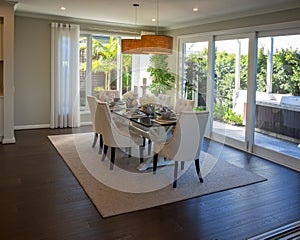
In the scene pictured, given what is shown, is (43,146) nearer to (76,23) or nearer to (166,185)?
(166,185)

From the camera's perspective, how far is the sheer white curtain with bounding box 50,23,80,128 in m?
7.09

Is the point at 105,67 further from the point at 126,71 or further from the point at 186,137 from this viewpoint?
the point at 186,137

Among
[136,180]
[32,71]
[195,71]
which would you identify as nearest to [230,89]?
[195,71]

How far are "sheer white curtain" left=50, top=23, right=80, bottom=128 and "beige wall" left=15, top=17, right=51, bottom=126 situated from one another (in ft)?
0.54

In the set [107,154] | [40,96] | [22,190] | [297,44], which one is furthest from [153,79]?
[22,190]

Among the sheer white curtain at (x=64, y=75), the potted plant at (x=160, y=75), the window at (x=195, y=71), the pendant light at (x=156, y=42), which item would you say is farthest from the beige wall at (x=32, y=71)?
the pendant light at (x=156, y=42)

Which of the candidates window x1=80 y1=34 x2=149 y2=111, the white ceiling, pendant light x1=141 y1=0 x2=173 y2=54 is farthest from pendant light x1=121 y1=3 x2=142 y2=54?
window x1=80 y1=34 x2=149 y2=111

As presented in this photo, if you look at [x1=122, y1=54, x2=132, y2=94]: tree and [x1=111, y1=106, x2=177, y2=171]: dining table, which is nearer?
[x1=111, y1=106, x2=177, y2=171]: dining table

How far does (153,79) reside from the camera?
8.16 meters

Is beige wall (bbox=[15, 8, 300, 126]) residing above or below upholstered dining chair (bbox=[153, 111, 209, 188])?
above

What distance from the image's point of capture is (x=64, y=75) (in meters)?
7.26

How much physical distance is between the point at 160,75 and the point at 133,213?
520cm

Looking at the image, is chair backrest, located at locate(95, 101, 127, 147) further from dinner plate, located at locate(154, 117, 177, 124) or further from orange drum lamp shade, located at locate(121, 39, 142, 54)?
orange drum lamp shade, located at locate(121, 39, 142, 54)

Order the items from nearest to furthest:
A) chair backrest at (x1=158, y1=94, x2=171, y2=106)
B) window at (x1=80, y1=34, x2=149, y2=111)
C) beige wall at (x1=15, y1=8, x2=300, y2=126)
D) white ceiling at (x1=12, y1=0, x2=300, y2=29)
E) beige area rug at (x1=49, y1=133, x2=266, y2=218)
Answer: beige area rug at (x1=49, y1=133, x2=266, y2=218) → white ceiling at (x1=12, y1=0, x2=300, y2=29) → chair backrest at (x1=158, y1=94, x2=171, y2=106) → beige wall at (x1=15, y1=8, x2=300, y2=126) → window at (x1=80, y1=34, x2=149, y2=111)
